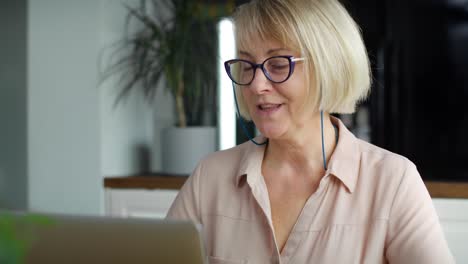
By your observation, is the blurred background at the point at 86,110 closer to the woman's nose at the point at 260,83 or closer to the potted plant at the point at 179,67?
the potted plant at the point at 179,67

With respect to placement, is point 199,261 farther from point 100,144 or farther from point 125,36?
point 125,36

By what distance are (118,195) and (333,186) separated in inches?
55.9

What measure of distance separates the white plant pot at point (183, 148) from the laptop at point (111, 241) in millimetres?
1971

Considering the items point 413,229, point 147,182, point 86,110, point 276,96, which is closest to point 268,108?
point 276,96

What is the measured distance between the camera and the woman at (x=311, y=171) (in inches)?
52.2

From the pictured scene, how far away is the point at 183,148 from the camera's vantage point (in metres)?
2.64


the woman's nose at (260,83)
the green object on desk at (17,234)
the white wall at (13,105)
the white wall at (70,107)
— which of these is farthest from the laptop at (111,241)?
the white wall at (13,105)

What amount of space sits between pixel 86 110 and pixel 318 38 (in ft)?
5.01

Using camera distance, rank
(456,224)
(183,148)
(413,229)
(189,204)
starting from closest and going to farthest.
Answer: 1. (413,229)
2. (189,204)
3. (456,224)
4. (183,148)

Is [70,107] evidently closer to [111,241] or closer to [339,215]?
[339,215]

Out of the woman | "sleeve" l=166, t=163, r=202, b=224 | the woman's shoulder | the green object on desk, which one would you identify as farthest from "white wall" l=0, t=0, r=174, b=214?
the green object on desk

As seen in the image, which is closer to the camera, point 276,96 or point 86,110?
point 276,96

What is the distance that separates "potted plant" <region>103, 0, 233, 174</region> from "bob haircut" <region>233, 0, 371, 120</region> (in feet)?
4.08

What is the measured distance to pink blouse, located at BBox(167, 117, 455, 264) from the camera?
1289 millimetres
